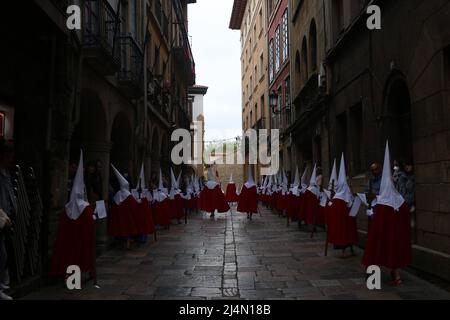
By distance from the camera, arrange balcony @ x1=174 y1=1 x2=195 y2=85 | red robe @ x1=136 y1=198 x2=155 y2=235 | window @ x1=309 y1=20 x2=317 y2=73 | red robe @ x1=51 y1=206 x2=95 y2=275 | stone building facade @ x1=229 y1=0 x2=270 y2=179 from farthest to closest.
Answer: stone building facade @ x1=229 y1=0 x2=270 y2=179 < balcony @ x1=174 y1=1 x2=195 y2=85 < window @ x1=309 y1=20 x2=317 y2=73 < red robe @ x1=136 y1=198 x2=155 y2=235 < red robe @ x1=51 y1=206 x2=95 y2=275

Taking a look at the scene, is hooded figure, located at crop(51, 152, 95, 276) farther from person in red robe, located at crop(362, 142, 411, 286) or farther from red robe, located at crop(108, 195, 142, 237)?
person in red robe, located at crop(362, 142, 411, 286)

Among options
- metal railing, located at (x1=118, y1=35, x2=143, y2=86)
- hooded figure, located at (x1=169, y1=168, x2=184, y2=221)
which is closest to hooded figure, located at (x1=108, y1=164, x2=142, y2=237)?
metal railing, located at (x1=118, y1=35, x2=143, y2=86)

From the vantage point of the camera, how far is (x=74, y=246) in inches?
258

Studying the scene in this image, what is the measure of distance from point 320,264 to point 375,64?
4.21 meters

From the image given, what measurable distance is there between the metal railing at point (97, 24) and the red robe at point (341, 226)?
542cm

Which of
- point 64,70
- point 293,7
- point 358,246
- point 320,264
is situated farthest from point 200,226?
point 293,7

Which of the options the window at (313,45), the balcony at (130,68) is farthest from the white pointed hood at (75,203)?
the window at (313,45)

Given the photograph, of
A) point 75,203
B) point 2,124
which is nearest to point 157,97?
point 2,124

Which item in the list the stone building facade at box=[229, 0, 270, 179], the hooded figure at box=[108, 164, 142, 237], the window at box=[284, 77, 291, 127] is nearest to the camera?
the hooded figure at box=[108, 164, 142, 237]

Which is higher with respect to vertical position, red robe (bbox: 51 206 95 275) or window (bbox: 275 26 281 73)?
window (bbox: 275 26 281 73)

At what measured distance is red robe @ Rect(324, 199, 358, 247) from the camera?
8930 mm

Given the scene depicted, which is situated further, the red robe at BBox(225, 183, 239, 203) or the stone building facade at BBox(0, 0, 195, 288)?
the red robe at BBox(225, 183, 239, 203)

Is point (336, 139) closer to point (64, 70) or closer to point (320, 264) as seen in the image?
point (320, 264)

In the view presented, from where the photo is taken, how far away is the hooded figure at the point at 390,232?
6.41 m
